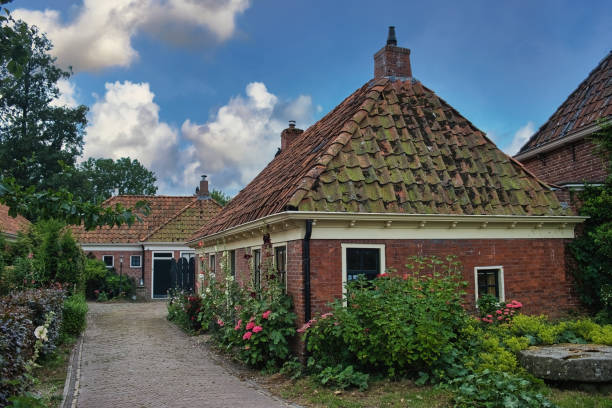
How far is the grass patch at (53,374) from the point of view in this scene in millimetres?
8266

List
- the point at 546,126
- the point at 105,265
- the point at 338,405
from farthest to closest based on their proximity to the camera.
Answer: the point at 105,265, the point at 546,126, the point at 338,405

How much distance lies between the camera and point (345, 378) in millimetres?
8266

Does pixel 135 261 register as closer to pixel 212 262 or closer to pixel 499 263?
pixel 212 262

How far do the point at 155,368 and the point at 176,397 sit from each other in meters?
2.58

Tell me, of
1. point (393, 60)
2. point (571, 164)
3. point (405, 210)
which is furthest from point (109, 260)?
point (571, 164)

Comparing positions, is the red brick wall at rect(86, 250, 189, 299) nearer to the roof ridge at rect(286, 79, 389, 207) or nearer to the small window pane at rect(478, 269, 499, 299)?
the roof ridge at rect(286, 79, 389, 207)

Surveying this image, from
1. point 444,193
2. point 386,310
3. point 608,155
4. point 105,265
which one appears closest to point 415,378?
point 386,310

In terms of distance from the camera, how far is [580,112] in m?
14.7

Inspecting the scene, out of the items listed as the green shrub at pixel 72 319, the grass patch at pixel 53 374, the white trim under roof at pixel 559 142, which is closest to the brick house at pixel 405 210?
the white trim under roof at pixel 559 142

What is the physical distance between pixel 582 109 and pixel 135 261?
25.1 meters

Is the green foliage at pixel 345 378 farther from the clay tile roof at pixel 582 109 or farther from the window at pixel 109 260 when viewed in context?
the window at pixel 109 260

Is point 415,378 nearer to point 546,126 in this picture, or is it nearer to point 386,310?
point 386,310

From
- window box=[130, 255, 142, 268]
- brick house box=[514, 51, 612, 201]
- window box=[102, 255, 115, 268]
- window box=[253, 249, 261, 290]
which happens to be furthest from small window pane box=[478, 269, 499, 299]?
window box=[102, 255, 115, 268]

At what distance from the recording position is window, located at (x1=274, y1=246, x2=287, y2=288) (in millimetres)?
10437
